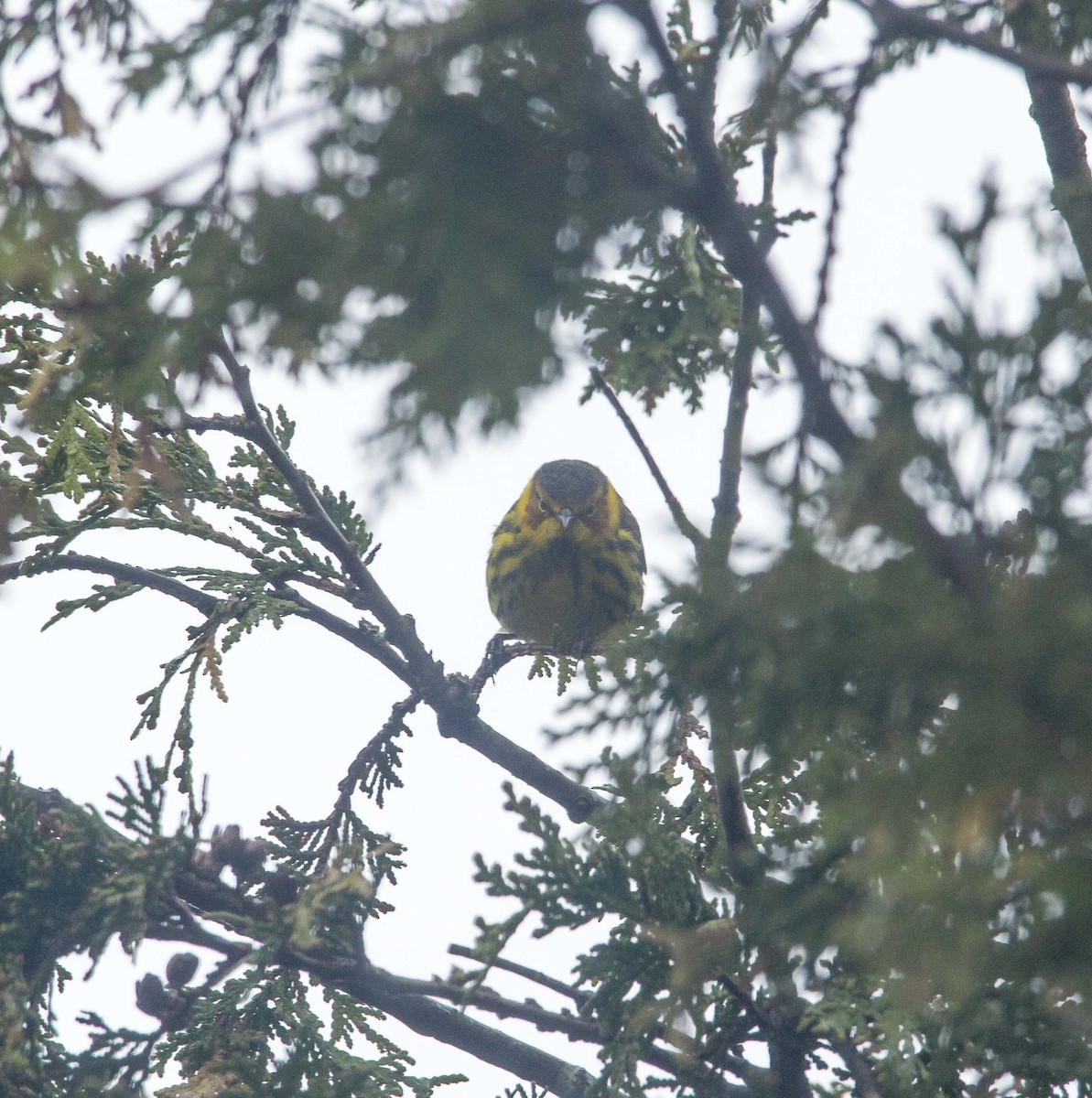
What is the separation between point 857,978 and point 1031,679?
3.07 ft

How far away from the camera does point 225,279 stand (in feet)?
5.36

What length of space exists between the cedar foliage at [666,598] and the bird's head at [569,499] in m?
2.65

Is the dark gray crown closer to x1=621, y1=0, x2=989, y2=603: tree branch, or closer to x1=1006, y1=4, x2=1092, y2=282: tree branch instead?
x1=1006, y1=4, x2=1092, y2=282: tree branch

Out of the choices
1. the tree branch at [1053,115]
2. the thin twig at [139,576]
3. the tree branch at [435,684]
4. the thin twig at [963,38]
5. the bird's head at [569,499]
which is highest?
the bird's head at [569,499]

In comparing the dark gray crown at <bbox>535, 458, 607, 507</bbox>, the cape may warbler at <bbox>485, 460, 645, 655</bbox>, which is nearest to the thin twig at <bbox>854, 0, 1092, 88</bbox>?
the cape may warbler at <bbox>485, 460, 645, 655</bbox>

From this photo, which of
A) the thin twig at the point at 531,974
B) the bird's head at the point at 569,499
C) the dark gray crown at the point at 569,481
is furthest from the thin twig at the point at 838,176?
the dark gray crown at the point at 569,481

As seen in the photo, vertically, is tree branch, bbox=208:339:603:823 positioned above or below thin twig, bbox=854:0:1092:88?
below

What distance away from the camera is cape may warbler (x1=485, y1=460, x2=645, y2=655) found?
4.98 metres

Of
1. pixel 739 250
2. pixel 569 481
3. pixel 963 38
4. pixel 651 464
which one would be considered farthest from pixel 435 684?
pixel 569 481

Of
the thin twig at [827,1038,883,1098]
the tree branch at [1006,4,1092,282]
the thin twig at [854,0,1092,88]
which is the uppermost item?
the tree branch at [1006,4,1092,282]

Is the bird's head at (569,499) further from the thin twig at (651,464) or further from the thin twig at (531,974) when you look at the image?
the thin twig at (531,974)

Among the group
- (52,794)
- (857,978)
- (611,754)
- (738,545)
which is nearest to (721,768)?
(611,754)

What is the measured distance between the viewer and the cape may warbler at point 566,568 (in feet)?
16.3

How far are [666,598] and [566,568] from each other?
3.29 meters
